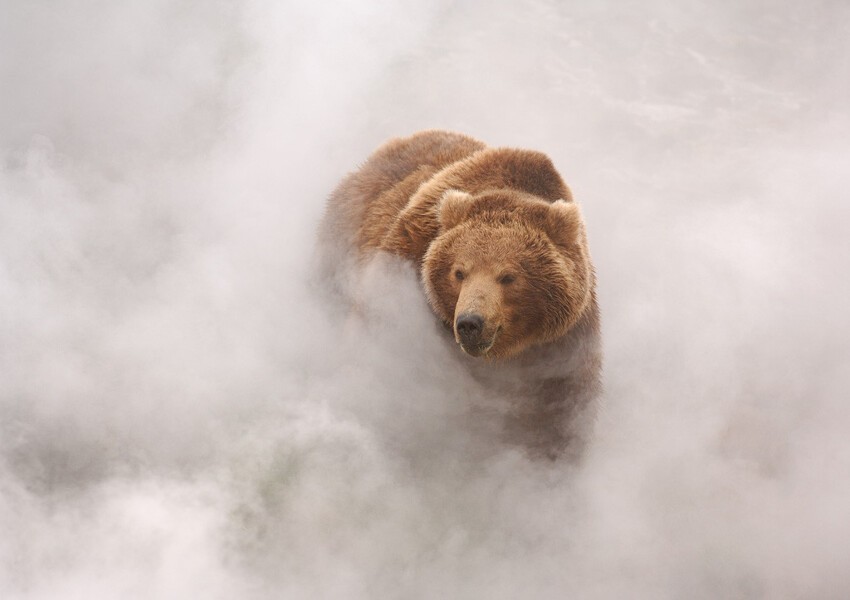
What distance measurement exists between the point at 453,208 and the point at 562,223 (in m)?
0.44

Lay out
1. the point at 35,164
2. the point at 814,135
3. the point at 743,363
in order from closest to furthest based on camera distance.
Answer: the point at 743,363
the point at 35,164
the point at 814,135

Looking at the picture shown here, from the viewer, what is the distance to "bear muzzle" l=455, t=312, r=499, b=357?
3.02 meters

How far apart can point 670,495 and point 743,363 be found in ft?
3.97

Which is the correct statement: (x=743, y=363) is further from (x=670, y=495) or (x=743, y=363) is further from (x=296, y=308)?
(x=296, y=308)

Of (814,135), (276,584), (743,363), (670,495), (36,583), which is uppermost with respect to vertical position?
(814,135)

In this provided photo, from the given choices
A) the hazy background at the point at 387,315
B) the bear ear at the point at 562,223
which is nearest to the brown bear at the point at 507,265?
the bear ear at the point at 562,223

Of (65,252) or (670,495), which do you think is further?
(65,252)

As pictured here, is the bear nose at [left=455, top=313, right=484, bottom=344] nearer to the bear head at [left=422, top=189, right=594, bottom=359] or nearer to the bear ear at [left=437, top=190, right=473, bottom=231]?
the bear head at [left=422, top=189, right=594, bottom=359]

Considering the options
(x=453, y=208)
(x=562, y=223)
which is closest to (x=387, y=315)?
(x=453, y=208)

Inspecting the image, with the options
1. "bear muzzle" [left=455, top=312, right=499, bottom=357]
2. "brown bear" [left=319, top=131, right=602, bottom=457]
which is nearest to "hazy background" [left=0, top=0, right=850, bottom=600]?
"brown bear" [left=319, top=131, right=602, bottom=457]

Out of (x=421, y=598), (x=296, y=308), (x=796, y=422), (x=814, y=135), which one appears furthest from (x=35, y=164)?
(x=814, y=135)

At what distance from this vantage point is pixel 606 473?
4.13 m

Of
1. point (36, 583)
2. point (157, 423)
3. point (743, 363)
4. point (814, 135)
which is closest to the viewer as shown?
point (36, 583)

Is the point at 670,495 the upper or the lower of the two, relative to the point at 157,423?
upper
